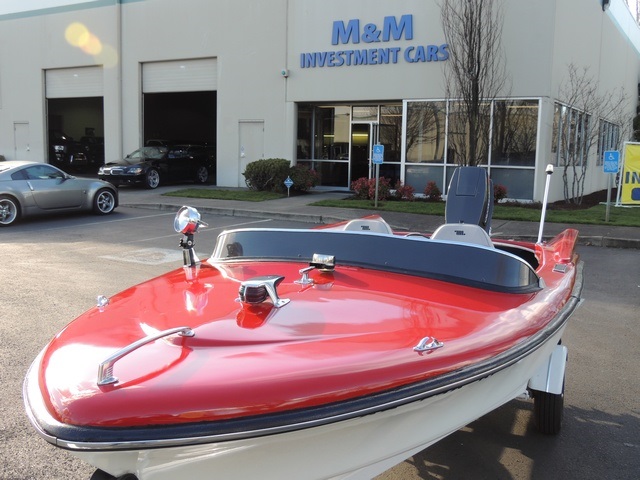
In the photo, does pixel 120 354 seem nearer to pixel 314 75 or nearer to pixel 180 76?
pixel 314 75

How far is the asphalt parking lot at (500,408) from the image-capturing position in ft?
11.1

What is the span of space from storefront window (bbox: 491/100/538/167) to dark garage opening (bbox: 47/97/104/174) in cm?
1988

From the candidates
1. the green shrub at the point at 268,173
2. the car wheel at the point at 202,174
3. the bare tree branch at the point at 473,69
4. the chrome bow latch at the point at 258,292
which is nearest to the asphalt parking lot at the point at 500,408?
the chrome bow latch at the point at 258,292

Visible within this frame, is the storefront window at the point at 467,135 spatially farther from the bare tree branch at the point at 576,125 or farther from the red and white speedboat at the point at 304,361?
the red and white speedboat at the point at 304,361

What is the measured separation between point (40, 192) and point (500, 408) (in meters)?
11.9

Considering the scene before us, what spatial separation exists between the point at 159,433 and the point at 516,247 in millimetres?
3664

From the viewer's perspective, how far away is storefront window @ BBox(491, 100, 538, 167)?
16578 millimetres

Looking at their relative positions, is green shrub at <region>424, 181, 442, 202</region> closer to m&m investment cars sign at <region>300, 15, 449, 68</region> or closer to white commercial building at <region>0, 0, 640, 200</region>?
white commercial building at <region>0, 0, 640, 200</region>

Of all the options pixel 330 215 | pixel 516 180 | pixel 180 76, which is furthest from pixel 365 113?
pixel 180 76

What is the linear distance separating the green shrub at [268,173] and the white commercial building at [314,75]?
4.26 ft

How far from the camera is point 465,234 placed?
4180 millimetres

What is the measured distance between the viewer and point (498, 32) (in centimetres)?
1652

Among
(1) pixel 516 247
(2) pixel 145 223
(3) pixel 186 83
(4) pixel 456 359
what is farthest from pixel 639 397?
(3) pixel 186 83

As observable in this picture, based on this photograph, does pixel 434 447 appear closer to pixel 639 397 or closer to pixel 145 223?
pixel 639 397
